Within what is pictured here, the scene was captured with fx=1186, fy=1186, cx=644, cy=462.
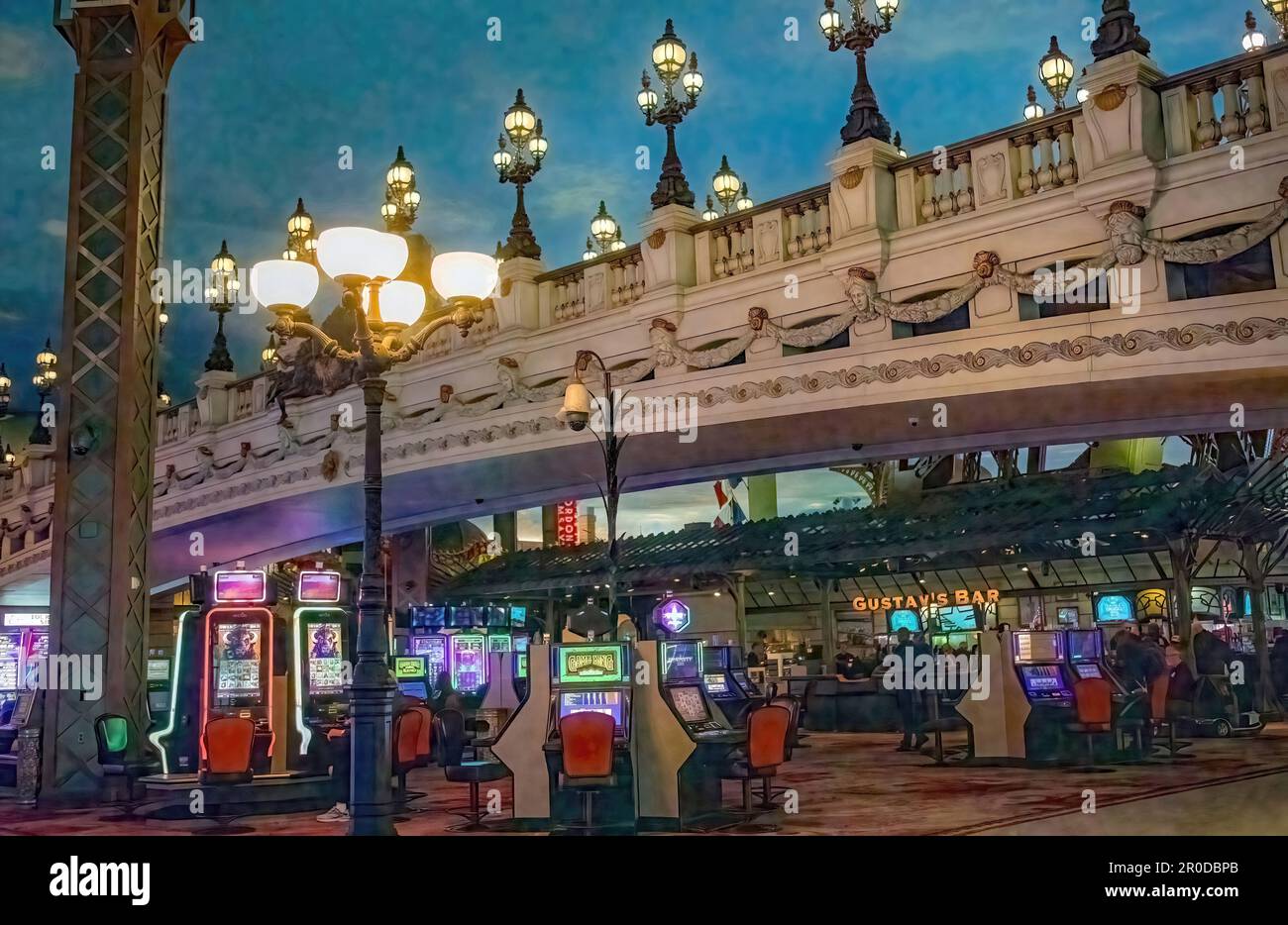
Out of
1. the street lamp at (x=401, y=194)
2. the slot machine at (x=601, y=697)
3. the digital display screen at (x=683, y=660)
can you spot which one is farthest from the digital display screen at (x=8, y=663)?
the slot machine at (x=601, y=697)

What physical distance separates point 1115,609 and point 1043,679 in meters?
11.3

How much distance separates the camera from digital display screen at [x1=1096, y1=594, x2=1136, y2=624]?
22.0m

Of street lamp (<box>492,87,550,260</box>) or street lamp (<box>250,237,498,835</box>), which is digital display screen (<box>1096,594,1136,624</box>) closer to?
street lamp (<box>492,87,550,260</box>)

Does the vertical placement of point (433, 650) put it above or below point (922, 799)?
above

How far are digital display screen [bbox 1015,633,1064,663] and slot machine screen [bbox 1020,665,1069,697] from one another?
9cm

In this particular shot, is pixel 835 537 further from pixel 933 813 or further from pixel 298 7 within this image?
pixel 298 7

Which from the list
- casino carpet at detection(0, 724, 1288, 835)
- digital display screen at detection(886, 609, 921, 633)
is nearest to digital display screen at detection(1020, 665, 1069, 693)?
casino carpet at detection(0, 724, 1288, 835)

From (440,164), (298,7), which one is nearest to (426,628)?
(298,7)

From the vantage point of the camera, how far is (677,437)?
12.8 m

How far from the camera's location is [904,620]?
24.4m

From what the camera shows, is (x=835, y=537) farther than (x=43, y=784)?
Yes

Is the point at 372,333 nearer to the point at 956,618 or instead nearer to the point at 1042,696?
the point at 1042,696

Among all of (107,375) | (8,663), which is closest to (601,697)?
(107,375)

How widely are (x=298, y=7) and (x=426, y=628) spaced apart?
11.4 m
